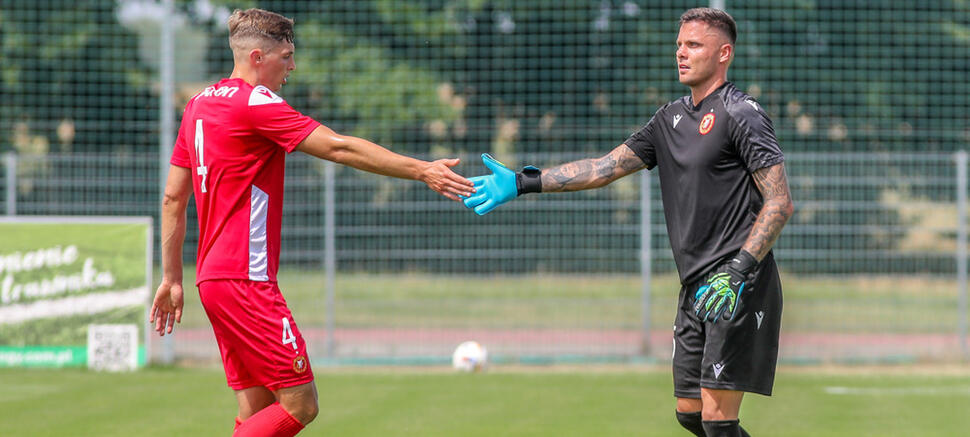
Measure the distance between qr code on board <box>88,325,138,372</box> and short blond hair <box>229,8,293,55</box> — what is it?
714cm

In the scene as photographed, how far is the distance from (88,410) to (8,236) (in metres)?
3.45

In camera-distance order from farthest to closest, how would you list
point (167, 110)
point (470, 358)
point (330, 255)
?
point (330, 255) → point (167, 110) → point (470, 358)

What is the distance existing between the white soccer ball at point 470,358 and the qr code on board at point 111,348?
3.25 m

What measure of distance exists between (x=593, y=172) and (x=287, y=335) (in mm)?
1786

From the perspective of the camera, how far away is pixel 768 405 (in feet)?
29.3

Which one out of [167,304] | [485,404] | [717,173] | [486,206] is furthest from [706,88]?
[485,404]

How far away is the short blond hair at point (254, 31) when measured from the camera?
473cm

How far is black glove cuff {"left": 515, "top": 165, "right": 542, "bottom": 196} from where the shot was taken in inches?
215

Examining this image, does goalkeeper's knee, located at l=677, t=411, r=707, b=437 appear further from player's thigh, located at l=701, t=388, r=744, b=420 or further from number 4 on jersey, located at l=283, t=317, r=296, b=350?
number 4 on jersey, located at l=283, t=317, r=296, b=350

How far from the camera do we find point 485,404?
8.88m

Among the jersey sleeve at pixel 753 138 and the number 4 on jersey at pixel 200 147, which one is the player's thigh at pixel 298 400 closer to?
the number 4 on jersey at pixel 200 147

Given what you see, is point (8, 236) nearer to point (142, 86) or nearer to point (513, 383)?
point (513, 383)

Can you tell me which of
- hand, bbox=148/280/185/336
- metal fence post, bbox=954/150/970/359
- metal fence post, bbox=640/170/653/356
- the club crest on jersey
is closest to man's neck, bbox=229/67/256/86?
hand, bbox=148/280/185/336

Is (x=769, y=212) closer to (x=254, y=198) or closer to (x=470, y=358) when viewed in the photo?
(x=254, y=198)
